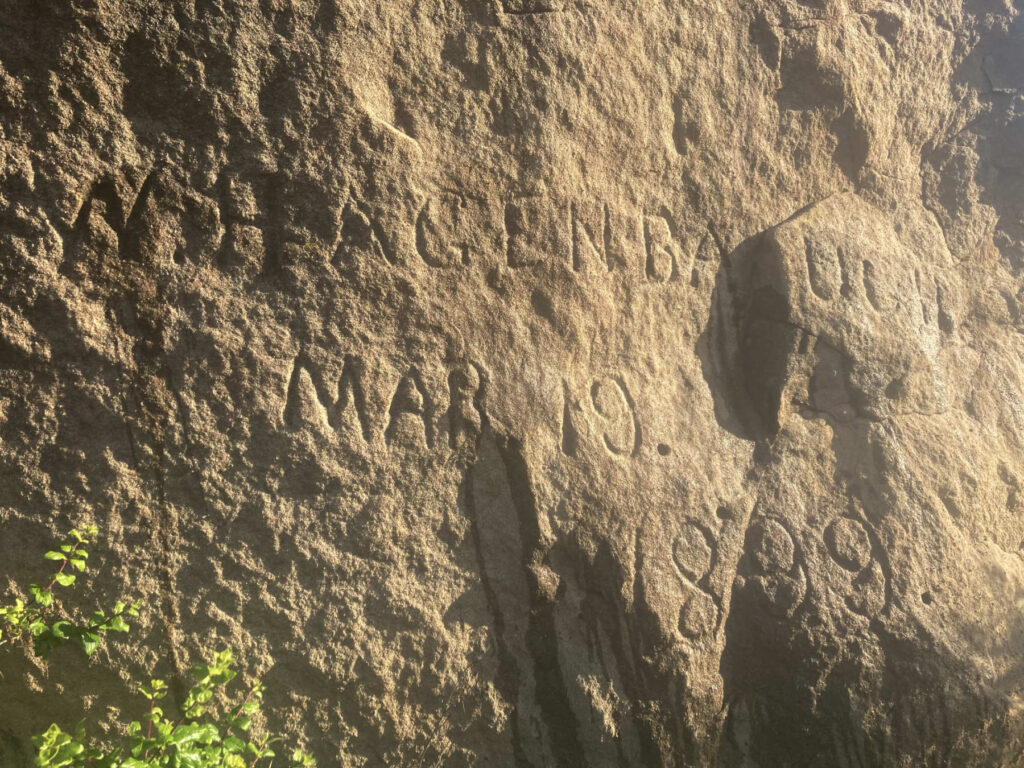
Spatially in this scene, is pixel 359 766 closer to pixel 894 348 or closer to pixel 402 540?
pixel 402 540

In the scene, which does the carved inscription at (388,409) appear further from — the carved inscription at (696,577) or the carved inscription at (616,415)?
the carved inscription at (696,577)

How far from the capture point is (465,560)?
2.33m

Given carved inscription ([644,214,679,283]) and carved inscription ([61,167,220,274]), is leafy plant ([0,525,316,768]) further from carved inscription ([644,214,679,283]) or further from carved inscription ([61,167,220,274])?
carved inscription ([644,214,679,283])

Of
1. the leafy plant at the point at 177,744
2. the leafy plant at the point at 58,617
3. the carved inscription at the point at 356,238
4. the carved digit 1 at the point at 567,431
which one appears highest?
the carved inscription at the point at 356,238

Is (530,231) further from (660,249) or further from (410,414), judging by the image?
(410,414)

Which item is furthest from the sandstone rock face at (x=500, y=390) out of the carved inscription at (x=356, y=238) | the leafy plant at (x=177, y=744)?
the leafy plant at (x=177, y=744)

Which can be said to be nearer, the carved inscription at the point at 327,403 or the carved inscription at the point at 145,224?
the carved inscription at the point at 145,224

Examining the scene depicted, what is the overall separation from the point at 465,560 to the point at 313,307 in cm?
83

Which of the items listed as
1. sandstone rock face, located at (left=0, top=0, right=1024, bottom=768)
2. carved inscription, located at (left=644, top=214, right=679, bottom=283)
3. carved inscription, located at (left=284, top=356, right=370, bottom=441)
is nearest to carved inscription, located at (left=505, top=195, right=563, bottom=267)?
sandstone rock face, located at (left=0, top=0, right=1024, bottom=768)

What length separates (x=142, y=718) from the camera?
2.15 m

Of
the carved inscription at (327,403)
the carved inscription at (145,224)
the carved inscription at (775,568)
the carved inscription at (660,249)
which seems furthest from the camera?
the carved inscription at (660,249)

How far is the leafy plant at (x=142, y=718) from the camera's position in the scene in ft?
5.63

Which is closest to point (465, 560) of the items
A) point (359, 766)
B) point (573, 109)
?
point (359, 766)

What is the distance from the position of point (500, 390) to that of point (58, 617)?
129 cm
